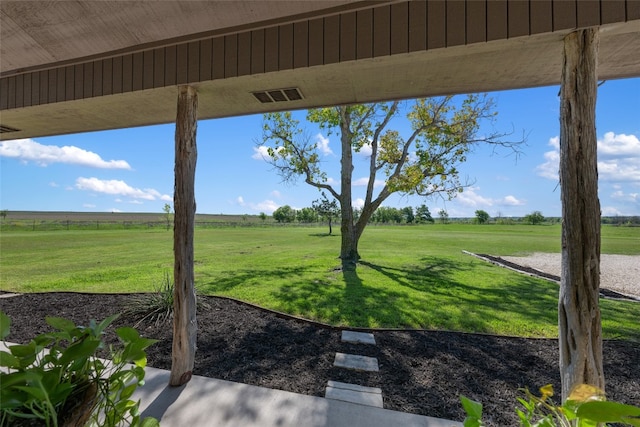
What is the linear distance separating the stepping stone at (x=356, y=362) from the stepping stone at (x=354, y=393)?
0.21 m

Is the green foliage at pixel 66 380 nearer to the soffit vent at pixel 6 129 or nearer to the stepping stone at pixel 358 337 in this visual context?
the stepping stone at pixel 358 337

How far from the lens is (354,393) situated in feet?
5.68

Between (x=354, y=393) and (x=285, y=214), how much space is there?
40.4 m

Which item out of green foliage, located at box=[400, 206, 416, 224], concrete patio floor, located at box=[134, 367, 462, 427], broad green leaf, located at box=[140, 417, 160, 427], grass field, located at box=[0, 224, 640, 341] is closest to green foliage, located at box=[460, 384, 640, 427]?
broad green leaf, located at box=[140, 417, 160, 427]

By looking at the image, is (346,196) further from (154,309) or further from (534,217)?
(534,217)

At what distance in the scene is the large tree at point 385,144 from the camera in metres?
6.19

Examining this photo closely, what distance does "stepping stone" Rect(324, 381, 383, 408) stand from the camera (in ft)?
5.44

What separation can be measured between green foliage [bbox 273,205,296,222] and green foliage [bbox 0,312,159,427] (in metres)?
40.3

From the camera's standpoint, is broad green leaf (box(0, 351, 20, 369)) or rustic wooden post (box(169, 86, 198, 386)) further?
rustic wooden post (box(169, 86, 198, 386))

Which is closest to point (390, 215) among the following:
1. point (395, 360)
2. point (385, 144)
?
point (385, 144)

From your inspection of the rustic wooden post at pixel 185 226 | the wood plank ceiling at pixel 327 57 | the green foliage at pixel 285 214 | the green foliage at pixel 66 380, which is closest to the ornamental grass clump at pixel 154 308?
the rustic wooden post at pixel 185 226

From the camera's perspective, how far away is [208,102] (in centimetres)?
218

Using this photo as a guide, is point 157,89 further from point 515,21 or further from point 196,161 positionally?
point 515,21

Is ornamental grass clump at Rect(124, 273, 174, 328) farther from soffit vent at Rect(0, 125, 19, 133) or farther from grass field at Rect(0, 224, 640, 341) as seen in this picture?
soffit vent at Rect(0, 125, 19, 133)
